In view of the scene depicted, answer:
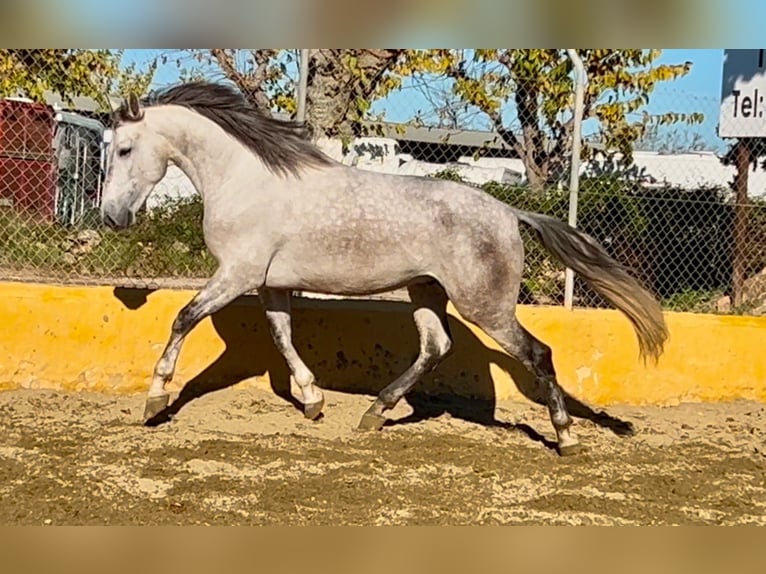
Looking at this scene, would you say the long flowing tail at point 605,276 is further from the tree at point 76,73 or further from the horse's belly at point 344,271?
the tree at point 76,73

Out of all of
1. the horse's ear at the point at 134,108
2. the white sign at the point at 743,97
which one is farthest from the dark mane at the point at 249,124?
the white sign at the point at 743,97

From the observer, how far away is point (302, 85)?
623 cm

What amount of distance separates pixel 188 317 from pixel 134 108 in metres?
1.20

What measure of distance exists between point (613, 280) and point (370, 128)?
2.93 meters

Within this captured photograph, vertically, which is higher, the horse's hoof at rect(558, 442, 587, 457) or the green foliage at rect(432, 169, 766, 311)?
the green foliage at rect(432, 169, 766, 311)

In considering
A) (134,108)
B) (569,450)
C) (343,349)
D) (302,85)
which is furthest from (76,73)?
(569,450)

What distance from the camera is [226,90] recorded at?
539 cm

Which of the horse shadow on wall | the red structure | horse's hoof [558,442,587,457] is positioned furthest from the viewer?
the red structure

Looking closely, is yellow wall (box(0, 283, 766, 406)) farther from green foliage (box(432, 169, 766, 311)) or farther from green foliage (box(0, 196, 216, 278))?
green foliage (box(432, 169, 766, 311))

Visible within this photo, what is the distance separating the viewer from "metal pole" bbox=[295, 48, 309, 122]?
20.2 ft

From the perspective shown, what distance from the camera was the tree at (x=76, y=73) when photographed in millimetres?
7340

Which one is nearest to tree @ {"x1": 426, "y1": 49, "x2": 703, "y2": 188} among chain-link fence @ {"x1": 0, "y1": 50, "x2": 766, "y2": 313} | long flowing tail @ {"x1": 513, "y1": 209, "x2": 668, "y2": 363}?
chain-link fence @ {"x1": 0, "y1": 50, "x2": 766, "y2": 313}

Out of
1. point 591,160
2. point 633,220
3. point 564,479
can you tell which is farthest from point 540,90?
point 564,479

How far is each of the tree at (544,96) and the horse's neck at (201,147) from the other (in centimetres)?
295
